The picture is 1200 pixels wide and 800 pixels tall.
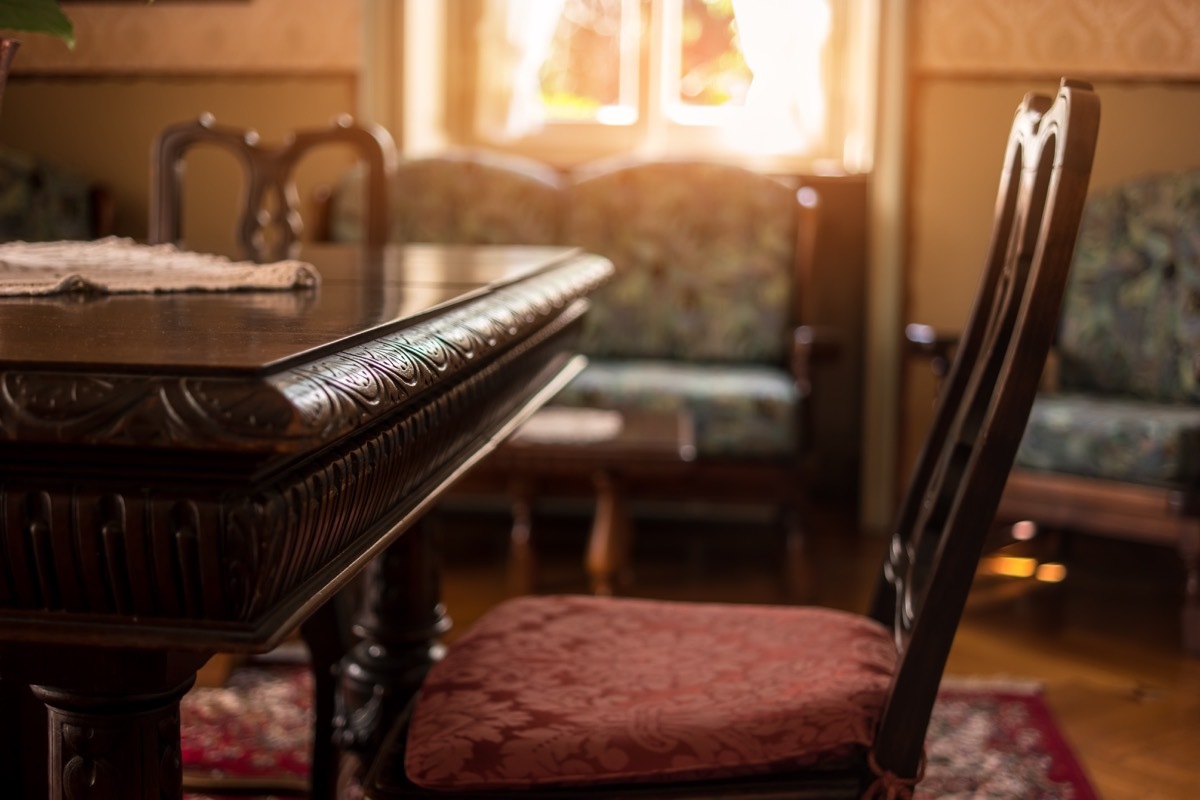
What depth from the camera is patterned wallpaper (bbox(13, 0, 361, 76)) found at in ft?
15.1

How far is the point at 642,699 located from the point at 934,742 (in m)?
1.56

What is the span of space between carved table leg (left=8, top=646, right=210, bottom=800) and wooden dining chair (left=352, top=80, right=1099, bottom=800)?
37cm

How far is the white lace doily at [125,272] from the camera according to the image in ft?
3.76

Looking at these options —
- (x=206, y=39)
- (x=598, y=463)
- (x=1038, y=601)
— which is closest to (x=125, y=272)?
(x=598, y=463)

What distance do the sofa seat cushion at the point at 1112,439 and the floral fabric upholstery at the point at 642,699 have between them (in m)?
2.21

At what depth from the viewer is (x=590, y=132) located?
4.89m

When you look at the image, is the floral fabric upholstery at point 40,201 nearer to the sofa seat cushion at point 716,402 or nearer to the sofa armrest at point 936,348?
the sofa seat cushion at point 716,402

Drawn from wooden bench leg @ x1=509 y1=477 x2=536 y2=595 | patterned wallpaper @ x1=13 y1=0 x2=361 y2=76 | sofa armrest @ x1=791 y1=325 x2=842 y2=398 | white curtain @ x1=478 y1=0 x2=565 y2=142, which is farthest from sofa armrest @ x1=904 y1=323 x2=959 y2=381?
patterned wallpaper @ x1=13 y1=0 x2=361 y2=76

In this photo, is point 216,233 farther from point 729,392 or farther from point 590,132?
point 729,392

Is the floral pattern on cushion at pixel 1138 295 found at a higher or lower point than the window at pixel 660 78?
lower

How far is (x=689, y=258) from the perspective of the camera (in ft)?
14.4

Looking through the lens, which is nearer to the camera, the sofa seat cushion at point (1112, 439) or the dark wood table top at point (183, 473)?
the dark wood table top at point (183, 473)

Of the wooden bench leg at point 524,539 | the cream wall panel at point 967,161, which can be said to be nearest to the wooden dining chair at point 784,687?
the wooden bench leg at point 524,539

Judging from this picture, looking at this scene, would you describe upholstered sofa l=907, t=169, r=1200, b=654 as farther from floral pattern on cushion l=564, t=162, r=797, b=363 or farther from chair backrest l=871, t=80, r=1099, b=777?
chair backrest l=871, t=80, r=1099, b=777
